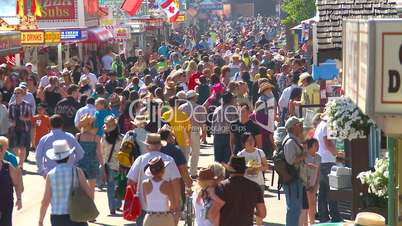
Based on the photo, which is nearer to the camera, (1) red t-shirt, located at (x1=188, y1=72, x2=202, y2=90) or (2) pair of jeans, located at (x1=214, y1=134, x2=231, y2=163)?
(2) pair of jeans, located at (x1=214, y1=134, x2=231, y2=163)

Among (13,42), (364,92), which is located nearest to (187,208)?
(364,92)

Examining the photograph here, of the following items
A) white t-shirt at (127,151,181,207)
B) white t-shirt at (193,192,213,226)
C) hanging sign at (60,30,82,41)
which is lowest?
white t-shirt at (193,192,213,226)

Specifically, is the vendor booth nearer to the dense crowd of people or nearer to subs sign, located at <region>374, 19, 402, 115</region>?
the dense crowd of people

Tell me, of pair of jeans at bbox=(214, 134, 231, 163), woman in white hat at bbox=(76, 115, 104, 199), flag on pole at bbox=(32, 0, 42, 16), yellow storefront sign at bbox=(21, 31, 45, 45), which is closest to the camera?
woman in white hat at bbox=(76, 115, 104, 199)

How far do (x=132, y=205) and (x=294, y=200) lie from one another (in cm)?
198

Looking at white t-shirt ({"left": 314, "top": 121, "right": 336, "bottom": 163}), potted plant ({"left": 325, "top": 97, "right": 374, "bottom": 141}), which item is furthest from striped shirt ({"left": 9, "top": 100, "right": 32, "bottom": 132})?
potted plant ({"left": 325, "top": 97, "right": 374, "bottom": 141})

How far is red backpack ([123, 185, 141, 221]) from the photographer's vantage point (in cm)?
1209

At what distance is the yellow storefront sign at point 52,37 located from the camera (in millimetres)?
32037

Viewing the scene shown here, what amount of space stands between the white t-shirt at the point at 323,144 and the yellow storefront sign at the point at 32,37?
59.8 feet

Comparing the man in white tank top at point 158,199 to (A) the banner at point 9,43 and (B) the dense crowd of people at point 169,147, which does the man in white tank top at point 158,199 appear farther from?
(A) the banner at point 9,43

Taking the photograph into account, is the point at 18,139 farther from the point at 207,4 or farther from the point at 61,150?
the point at 207,4

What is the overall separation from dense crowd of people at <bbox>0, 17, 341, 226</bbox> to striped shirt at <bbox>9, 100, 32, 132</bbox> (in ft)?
0.06

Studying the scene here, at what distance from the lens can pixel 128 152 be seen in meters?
14.0

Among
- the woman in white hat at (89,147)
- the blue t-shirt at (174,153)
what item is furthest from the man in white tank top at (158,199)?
the woman in white hat at (89,147)
